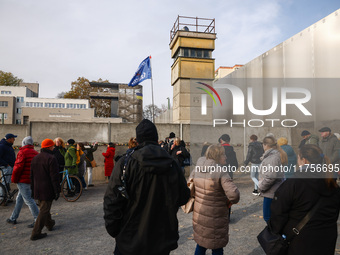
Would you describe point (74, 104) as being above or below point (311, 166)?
above

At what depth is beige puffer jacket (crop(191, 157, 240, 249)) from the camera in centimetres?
320

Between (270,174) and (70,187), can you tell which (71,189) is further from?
(270,174)

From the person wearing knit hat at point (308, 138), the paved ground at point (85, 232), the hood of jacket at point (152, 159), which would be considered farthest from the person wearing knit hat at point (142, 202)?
the person wearing knit hat at point (308, 138)

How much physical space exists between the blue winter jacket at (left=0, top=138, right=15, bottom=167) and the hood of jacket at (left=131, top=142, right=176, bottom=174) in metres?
6.73

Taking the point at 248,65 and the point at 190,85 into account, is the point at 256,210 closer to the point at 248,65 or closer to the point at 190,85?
the point at 248,65

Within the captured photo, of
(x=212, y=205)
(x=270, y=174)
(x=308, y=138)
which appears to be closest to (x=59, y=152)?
(x=212, y=205)

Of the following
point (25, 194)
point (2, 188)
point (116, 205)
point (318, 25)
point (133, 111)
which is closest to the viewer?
point (116, 205)

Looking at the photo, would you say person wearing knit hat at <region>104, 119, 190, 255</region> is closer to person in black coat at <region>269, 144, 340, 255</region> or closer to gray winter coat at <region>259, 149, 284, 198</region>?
person in black coat at <region>269, 144, 340, 255</region>

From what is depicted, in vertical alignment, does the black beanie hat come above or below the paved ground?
above

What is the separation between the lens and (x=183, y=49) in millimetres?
21844

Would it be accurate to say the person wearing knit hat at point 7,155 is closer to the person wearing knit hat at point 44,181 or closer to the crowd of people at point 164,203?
the person wearing knit hat at point 44,181

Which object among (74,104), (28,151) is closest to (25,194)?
(28,151)

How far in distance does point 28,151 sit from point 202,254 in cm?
442

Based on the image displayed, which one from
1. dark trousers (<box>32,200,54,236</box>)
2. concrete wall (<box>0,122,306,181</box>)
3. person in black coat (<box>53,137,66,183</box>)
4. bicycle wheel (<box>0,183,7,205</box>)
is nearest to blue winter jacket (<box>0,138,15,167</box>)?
bicycle wheel (<box>0,183,7,205</box>)
